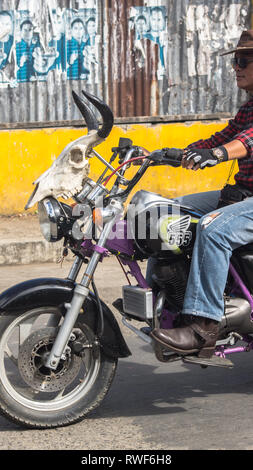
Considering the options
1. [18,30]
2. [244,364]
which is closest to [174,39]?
[18,30]

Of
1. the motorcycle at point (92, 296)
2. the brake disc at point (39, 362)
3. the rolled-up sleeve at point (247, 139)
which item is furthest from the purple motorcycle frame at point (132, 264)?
the rolled-up sleeve at point (247, 139)

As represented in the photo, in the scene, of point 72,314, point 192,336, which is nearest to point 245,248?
point 192,336

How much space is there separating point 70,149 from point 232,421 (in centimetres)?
160

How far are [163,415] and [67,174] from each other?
4.55 feet

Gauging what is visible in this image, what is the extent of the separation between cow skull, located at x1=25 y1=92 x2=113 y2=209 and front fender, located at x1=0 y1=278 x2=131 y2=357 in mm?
430

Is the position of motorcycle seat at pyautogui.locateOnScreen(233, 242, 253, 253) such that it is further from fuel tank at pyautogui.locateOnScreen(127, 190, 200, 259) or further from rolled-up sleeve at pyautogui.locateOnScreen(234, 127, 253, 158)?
rolled-up sleeve at pyautogui.locateOnScreen(234, 127, 253, 158)

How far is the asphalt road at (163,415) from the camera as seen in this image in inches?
141

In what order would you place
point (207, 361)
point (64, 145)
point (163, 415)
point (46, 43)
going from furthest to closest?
point (46, 43) < point (64, 145) < point (163, 415) < point (207, 361)

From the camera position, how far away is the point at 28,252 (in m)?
8.20

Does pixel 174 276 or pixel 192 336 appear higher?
pixel 174 276

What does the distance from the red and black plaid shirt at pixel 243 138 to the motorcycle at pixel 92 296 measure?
38 centimetres

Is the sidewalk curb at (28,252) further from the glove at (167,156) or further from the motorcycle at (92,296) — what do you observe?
the glove at (167,156)

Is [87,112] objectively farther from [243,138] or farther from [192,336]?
[192,336]

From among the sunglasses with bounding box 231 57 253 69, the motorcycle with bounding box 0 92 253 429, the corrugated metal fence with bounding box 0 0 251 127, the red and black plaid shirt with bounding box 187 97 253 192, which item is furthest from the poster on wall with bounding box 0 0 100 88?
the motorcycle with bounding box 0 92 253 429
